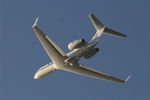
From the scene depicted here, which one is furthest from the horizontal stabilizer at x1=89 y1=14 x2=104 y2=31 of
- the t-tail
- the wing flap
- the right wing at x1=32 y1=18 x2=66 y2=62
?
the right wing at x1=32 y1=18 x2=66 y2=62

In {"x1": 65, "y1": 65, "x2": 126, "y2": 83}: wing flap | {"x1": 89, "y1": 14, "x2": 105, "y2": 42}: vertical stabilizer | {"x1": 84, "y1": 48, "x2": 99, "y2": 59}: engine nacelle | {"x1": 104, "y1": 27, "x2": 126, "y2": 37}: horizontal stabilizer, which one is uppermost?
{"x1": 89, "y1": 14, "x2": 105, "y2": 42}: vertical stabilizer

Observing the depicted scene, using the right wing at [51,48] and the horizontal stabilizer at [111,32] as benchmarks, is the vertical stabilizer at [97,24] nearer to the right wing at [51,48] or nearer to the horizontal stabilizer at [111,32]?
the horizontal stabilizer at [111,32]

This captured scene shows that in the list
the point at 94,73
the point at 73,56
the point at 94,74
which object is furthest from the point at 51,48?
the point at 94,74

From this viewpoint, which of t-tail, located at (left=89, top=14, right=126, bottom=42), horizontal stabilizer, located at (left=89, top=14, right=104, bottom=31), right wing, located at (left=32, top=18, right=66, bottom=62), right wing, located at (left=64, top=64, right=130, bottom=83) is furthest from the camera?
horizontal stabilizer, located at (left=89, top=14, right=104, bottom=31)

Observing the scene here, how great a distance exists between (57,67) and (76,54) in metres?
4.20

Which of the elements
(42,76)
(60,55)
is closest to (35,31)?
(60,55)

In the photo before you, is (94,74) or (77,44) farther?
(94,74)

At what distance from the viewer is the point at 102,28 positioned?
69.5m

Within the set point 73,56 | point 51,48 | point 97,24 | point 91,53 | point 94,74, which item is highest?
point 97,24

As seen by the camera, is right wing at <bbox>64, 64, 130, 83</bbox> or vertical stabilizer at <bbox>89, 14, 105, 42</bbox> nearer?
right wing at <bbox>64, 64, 130, 83</bbox>

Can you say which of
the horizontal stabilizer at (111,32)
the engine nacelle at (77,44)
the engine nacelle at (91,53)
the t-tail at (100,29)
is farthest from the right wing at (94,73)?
the horizontal stabilizer at (111,32)

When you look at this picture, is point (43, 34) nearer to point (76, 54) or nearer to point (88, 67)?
point (76, 54)

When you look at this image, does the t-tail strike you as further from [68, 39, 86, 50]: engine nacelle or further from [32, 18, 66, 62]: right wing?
[32, 18, 66, 62]: right wing

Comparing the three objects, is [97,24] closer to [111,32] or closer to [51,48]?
[111,32]
